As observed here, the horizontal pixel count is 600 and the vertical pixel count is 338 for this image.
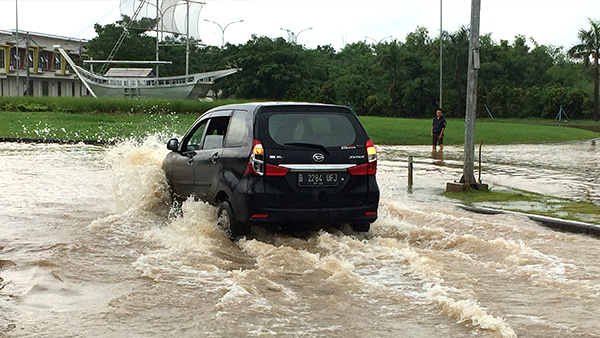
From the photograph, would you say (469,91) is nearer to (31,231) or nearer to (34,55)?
(31,231)

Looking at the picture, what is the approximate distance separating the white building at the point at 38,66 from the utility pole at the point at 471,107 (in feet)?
261

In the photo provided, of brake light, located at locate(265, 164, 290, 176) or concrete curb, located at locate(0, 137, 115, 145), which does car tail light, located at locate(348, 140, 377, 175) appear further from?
concrete curb, located at locate(0, 137, 115, 145)

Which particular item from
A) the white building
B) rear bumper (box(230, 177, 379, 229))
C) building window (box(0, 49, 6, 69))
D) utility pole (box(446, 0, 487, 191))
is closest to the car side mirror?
rear bumper (box(230, 177, 379, 229))

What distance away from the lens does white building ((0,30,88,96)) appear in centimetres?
8956

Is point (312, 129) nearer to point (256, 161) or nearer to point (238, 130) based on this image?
point (256, 161)

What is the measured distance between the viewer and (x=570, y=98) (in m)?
72.8

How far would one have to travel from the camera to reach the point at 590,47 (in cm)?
7156

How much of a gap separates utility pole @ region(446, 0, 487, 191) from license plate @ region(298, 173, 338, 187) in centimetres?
621

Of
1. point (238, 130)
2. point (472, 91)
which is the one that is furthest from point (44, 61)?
point (238, 130)

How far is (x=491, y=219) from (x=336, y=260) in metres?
4.46

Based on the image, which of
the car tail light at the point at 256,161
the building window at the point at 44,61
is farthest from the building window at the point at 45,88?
the car tail light at the point at 256,161

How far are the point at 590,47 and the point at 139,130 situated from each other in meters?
49.3

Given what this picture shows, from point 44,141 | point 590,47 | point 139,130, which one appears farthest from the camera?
point 590,47

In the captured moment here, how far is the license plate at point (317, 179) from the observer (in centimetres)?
849
